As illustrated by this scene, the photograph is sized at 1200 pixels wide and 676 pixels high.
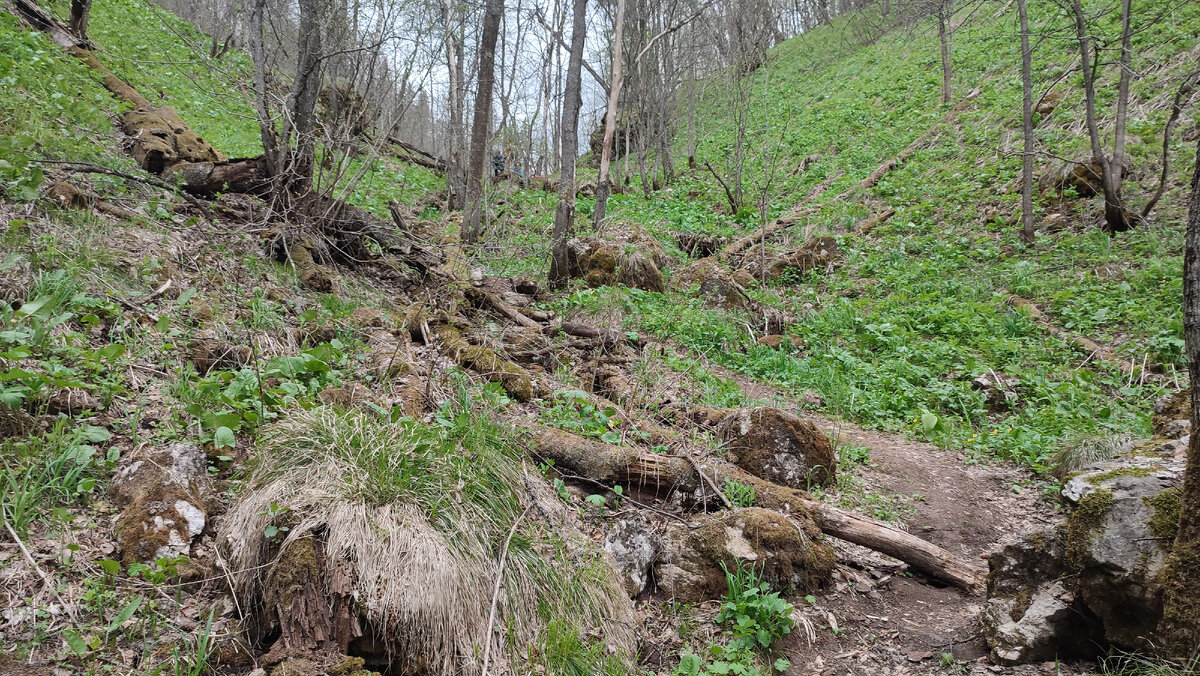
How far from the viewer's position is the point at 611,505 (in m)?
3.66

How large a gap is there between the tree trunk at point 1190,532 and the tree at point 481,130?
26.0ft

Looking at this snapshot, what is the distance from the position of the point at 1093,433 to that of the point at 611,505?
13.8 feet

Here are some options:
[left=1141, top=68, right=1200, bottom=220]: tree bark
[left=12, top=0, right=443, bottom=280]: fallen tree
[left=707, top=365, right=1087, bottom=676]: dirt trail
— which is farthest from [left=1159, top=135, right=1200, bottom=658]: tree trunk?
[left=1141, top=68, right=1200, bottom=220]: tree bark

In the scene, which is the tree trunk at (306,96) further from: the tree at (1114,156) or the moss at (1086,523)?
the tree at (1114,156)

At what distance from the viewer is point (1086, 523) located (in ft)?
8.16

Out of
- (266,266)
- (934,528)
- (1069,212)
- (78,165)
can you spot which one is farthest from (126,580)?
(1069,212)

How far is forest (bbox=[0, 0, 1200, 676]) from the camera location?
7.54 feet

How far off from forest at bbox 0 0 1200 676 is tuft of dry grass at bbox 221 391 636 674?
15 millimetres

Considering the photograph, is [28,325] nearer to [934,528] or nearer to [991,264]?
[934,528]

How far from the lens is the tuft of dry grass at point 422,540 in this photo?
91.5 inches

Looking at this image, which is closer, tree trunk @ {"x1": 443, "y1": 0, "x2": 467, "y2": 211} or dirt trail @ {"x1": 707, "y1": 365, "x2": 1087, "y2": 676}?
dirt trail @ {"x1": 707, "y1": 365, "x2": 1087, "y2": 676}

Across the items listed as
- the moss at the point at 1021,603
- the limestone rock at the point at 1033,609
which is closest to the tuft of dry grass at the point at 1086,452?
the limestone rock at the point at 1033,609

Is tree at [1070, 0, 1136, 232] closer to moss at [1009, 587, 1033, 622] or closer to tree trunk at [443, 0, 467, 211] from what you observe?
moss at [1009, 587, 1033, 622]

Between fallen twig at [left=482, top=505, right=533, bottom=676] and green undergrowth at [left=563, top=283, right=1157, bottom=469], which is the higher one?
green undergrowth at [left=563, top=283, right=1157, bottom=469]
